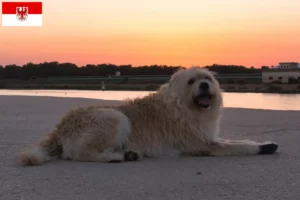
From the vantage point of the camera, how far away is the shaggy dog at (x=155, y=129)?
6.04 metres

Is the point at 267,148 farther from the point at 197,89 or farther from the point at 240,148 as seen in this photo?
the point at 197,89

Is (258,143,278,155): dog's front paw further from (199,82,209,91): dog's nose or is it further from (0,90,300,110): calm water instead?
(0,90,300,110): calm water

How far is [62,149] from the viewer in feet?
20.3

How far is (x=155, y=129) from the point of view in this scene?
6488mm

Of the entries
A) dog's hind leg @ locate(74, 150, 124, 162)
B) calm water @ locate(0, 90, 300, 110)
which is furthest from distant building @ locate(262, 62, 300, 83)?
dog's hind leg @ locate(74, 150, 124, 162)

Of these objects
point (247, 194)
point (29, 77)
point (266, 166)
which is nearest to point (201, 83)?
point (266, 166)

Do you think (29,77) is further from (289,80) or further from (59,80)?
(289,80)

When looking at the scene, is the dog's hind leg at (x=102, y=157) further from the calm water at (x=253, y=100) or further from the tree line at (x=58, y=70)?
the tree line at (x=58, y=70)

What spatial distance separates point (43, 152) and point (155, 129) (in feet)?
5.33

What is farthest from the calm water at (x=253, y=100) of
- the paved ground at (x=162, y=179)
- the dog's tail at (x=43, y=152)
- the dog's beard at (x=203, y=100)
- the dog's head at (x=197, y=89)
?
the paved ground at (x=162, y=179)

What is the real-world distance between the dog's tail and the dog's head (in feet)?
6.22

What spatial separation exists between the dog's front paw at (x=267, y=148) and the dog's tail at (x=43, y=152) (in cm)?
284

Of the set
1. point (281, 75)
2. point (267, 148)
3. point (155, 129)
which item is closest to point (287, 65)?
point (281, 75)

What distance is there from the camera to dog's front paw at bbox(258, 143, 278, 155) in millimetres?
6332
